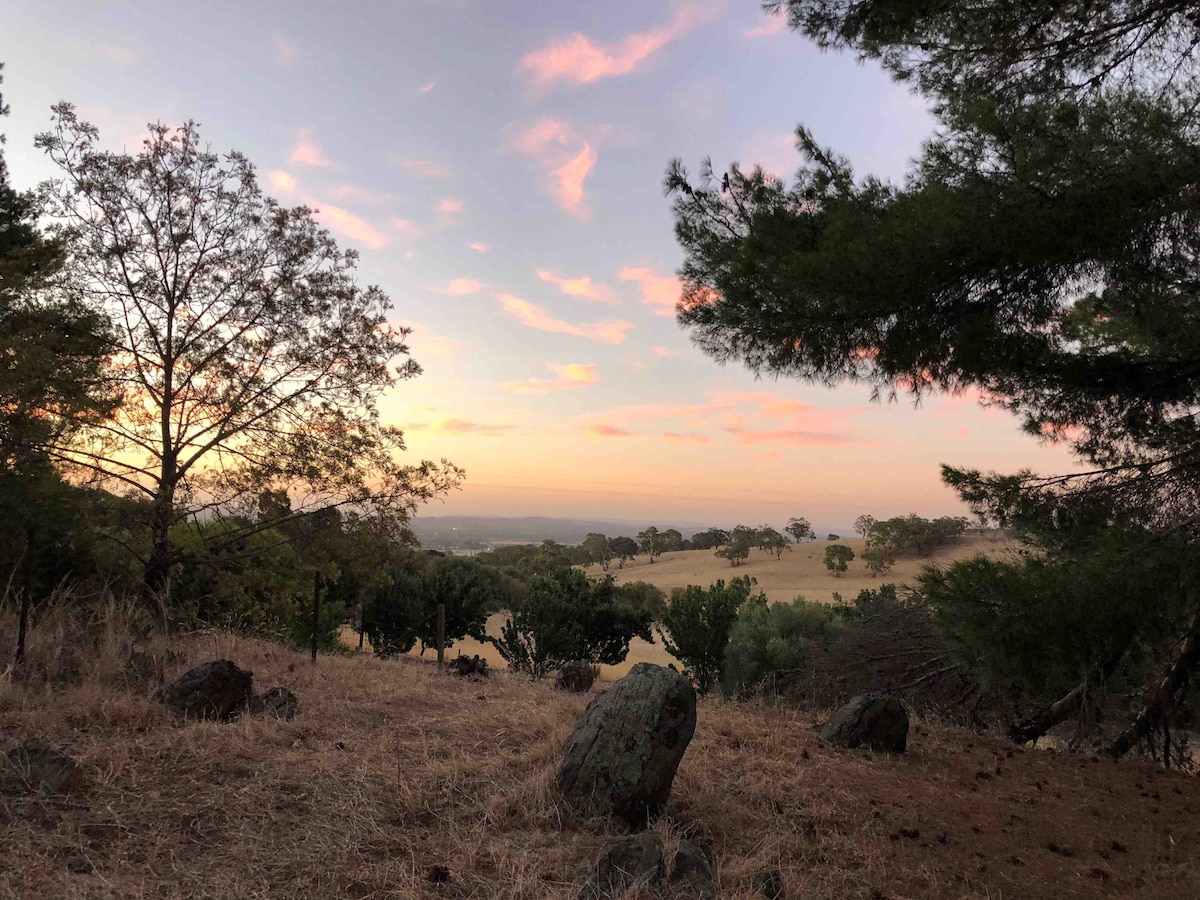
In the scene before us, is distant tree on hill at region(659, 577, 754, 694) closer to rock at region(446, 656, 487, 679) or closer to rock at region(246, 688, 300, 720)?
rock at region(446, 656, 487, 679)

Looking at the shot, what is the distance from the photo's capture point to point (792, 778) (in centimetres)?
515

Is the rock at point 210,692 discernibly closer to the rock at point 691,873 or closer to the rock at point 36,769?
the rock at point 36,769

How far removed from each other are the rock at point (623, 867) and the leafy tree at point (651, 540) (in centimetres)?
8028

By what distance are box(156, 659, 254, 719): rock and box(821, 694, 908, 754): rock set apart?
5.39m

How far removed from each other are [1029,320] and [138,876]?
6676mm

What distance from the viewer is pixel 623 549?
81.2 m

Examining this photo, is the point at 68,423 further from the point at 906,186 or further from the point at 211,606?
the point at 906,186

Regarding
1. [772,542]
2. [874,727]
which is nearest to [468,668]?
[874,727]

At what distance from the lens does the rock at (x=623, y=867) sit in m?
3.18

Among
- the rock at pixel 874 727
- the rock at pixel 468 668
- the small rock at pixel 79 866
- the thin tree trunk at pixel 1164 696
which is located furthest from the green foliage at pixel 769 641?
the small rock at pixel 79 866

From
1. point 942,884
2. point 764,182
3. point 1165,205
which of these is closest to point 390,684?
point 942,884

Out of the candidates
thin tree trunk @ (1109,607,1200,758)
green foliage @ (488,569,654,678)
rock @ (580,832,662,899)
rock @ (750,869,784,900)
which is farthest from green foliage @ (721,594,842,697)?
rock @ (580,832,662,899)

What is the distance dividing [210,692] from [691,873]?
4.28 m

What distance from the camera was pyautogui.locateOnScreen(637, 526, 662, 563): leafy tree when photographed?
83.2 metres
